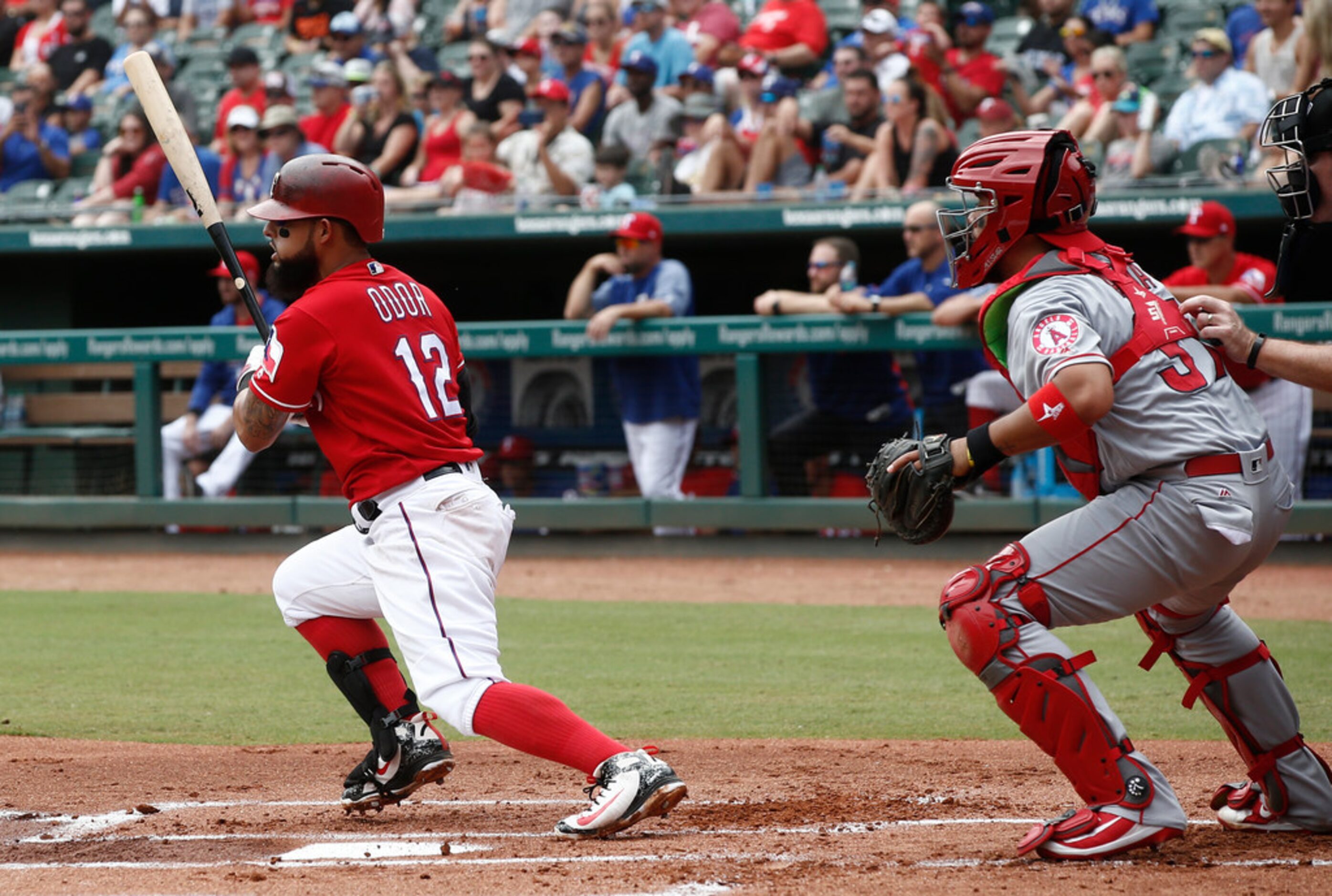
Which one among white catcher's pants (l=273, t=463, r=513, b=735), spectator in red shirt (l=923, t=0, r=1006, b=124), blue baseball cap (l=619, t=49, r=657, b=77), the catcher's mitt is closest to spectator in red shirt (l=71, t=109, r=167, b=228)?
blue baseball cap (l=619, t=49, r=657, b=77)

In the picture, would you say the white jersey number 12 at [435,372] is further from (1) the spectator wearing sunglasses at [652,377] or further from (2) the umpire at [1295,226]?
(1) the spectator wearing sunglasses at [652,377]

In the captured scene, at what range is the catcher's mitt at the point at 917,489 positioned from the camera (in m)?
3.21

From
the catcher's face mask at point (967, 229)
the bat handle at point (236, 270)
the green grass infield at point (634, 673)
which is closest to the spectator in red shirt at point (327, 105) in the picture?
the green grass infield at point (634, 673)

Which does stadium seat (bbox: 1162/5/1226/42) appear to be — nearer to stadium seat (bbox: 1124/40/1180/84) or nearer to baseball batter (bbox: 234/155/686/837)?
stadium seat (bbox: 1124/40/1180/84)

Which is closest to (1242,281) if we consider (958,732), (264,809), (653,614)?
(653,614)

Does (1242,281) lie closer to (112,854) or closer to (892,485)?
(892,485)

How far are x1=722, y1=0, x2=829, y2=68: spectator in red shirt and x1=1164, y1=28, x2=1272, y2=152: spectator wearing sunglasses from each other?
9.67ft

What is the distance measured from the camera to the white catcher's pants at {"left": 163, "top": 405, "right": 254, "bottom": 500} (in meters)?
9.85

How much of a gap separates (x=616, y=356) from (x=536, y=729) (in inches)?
239

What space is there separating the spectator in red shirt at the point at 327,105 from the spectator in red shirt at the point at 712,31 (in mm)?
2752

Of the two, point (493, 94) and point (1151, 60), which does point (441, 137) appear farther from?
point (1151, 60)

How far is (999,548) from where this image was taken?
28.7 feet

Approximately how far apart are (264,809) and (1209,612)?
7.88 feet

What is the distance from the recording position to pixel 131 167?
1194 centimetres
